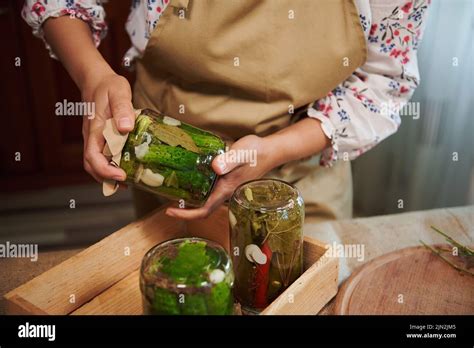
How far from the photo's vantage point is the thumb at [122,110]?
28.2 inches

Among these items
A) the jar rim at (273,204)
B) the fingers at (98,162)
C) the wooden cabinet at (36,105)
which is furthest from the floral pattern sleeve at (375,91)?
the wooden cabinet at (36,105)

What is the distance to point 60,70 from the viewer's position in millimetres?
2186

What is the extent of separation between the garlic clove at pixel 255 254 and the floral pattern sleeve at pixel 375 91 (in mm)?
313

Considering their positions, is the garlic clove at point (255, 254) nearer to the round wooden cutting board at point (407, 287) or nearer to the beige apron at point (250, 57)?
the round wooden cutting board at point (407, 287)

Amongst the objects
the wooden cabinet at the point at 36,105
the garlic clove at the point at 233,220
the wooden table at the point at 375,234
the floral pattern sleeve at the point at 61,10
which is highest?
the floral pattern sleeve at the point at 61,10

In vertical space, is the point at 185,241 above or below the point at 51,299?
above

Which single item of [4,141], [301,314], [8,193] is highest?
[301,314]

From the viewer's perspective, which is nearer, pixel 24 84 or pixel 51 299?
pixel 51 299

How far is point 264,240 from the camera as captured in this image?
2.33 feet

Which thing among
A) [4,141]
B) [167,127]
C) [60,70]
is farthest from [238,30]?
[4,141]

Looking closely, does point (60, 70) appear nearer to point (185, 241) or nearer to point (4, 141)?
point (4, 141)

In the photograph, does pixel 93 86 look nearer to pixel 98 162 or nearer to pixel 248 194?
pixel 98 162

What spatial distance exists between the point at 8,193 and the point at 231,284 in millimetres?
2009

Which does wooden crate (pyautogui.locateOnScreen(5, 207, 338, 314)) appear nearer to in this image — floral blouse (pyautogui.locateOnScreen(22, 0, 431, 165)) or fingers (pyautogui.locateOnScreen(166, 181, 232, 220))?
fingers (pyautogui.locateOnScreen(166, 181, 232, 220))
